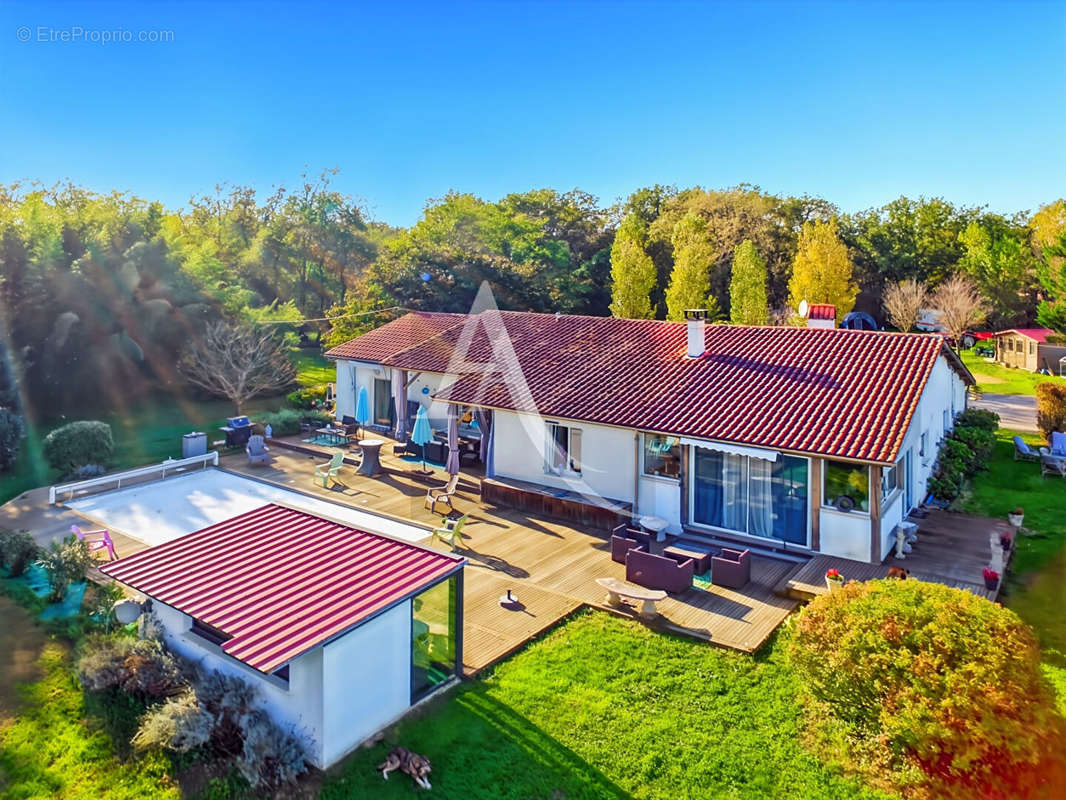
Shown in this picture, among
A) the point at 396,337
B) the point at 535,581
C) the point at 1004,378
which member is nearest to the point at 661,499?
the point at 535,581

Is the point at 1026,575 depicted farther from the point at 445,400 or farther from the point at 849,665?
the point at 445,400

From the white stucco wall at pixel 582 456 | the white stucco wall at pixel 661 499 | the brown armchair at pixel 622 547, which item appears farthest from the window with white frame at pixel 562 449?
the brown armchair at pixel 622 547

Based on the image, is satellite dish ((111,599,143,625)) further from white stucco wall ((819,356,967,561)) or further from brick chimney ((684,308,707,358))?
brick chimney ((684,308,707,358))

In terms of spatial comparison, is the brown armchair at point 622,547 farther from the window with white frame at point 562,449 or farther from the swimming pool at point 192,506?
the swimming pool at point 192,506

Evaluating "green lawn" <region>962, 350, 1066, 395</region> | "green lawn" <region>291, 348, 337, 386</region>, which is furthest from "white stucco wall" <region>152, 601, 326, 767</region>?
"green lawn" <region>962, 350, 1066, 395</region>

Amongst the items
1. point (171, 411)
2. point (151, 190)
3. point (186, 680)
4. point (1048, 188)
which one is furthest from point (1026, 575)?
point (1048, 188)

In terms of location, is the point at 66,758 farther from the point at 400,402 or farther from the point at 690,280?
the point at 690,280
